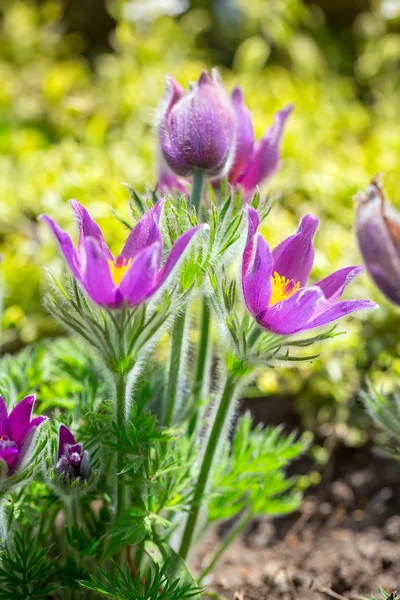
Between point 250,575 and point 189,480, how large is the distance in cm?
41

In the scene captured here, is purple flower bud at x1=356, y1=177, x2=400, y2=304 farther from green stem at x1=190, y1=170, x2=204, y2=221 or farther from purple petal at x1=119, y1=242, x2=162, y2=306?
purple petal at x1=119, y1=242, x2=162, y2=306

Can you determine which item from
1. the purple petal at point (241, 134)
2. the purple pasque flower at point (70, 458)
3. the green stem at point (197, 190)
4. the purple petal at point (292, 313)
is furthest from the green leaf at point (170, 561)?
the purple petal at point (241, 134)

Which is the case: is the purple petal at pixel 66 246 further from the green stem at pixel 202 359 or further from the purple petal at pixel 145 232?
the green stem at pixel 202 359

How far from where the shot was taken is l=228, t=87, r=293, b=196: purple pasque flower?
→ 977mm

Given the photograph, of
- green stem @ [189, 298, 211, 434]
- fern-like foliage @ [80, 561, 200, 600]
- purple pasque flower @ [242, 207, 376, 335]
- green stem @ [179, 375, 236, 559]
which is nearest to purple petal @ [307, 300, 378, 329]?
purple pasque flower @ [242, 207, 376, 335]

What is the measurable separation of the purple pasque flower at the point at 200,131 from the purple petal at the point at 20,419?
0.35m

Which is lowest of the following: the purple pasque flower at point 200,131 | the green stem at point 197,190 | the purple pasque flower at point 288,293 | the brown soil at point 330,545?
the brown soil at point 330,545

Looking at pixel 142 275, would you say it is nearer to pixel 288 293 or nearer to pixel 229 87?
pixel 288 293

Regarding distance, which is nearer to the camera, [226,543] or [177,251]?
[177,251]

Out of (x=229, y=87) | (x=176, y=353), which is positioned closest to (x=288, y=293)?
(x=176, y=353)

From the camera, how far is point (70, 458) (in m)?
0.74

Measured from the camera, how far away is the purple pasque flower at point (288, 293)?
2.31 ft

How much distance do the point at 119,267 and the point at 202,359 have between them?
0.84 ft

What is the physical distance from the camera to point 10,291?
1658 mm
